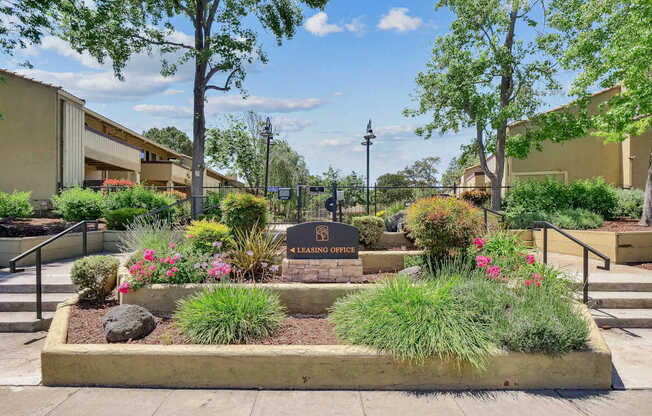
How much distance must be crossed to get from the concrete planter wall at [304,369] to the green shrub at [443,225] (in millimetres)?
2693

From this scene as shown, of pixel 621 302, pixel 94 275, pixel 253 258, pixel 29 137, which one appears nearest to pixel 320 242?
pixel 253 258

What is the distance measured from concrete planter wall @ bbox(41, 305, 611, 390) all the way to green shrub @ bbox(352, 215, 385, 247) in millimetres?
5137

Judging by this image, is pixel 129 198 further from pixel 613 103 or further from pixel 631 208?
pixel 631 208

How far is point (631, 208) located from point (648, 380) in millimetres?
10094

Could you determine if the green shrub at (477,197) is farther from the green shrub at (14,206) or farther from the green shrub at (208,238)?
the green shrub at (14,206)

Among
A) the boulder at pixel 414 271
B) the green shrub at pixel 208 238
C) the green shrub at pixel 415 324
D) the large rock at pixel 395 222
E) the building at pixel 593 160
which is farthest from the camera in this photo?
the building at pixel 593 160

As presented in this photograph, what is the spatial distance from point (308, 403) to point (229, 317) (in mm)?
1344

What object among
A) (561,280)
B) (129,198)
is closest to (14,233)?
(129,198)

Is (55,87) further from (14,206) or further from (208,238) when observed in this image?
(208,238)

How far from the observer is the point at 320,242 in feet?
20.5

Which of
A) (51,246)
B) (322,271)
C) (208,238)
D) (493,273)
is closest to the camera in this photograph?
(493,273)

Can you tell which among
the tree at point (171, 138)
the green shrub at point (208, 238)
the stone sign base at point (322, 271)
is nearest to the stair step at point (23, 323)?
the green shrub at point (208, 238)

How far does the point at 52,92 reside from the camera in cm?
1362

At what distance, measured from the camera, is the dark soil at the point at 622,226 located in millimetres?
9366
